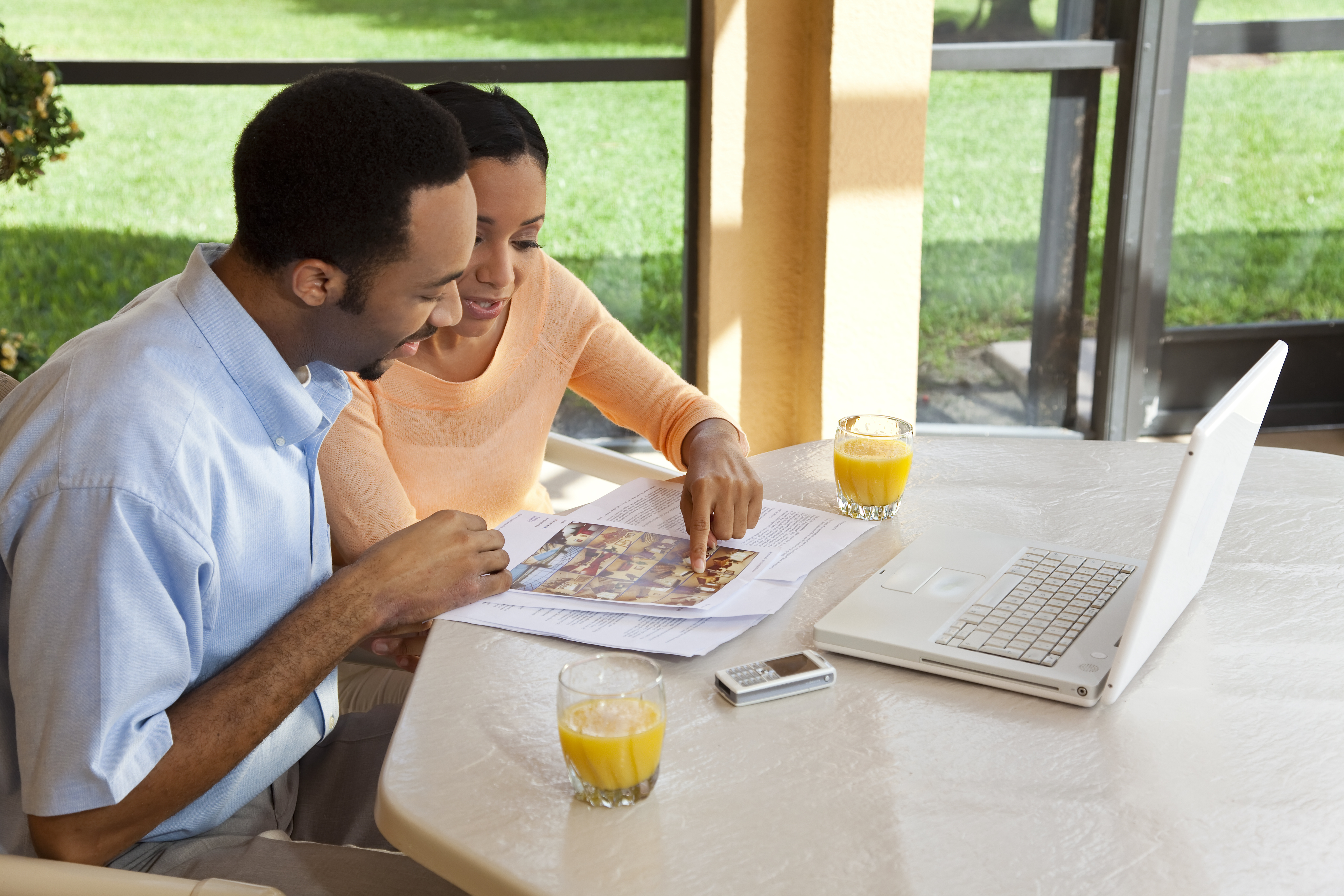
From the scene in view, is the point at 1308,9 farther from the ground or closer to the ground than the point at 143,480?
farther from the ground

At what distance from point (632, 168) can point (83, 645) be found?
2.64m

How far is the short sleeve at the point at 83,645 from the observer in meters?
0.97

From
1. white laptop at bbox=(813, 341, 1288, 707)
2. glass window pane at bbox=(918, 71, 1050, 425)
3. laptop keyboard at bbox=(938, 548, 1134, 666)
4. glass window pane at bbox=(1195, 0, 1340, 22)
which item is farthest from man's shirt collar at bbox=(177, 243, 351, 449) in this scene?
glass window pane at bbox=(1195, 0, 1340, 22)

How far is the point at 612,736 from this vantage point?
2.92ft

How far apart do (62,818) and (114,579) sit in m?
0.21

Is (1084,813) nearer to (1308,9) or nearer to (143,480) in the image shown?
(143,480)

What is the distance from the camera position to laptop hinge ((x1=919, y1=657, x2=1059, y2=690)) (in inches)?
41.6

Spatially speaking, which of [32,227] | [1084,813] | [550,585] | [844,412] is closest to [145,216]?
[32,227]

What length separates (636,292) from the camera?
3.49m

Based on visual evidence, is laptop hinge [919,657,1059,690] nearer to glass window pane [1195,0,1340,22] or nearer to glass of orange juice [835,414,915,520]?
glass of orange juice [835,414,915,520]

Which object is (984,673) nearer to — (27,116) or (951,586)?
(951,586)

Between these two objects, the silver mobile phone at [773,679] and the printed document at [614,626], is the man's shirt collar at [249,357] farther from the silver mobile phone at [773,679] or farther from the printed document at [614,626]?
the silver mobile phone at [773,679]

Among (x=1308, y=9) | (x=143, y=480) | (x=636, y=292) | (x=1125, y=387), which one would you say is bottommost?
(x=1125, y=387)

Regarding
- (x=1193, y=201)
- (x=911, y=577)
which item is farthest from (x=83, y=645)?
(x=1193, y=201)
